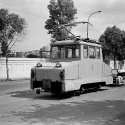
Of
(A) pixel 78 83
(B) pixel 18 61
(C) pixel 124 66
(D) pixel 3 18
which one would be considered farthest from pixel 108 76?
(C) pixel 124 66

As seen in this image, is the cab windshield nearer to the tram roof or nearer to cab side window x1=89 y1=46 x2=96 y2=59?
the tram roof

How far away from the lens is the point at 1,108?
1091 centimetres

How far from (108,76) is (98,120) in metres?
8.99

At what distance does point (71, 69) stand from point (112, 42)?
41.1 m

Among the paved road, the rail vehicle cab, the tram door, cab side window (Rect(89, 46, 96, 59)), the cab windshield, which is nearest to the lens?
the paved road

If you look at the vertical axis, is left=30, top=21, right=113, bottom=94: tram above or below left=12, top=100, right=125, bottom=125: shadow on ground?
above

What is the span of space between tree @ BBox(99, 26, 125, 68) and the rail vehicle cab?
121 ft

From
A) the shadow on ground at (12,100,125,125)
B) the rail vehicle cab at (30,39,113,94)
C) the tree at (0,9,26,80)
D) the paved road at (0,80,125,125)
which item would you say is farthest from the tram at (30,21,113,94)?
the tree at (0,9,26,80)

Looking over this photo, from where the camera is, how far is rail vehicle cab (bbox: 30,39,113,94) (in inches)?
538

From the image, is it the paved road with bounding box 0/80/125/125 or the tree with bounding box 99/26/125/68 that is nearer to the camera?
the paved road with bounding box 0/80/125/125

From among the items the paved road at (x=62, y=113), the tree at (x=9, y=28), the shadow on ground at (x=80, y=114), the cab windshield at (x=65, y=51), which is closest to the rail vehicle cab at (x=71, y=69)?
the cab windshield at (x=65, y=51)

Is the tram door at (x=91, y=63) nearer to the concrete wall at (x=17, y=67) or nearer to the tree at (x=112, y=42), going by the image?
the concrete wall at (x=17, y=67)

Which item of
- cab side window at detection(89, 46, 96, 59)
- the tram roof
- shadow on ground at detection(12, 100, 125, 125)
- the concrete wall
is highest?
the tram roof

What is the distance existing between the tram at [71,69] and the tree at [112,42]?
36.7m
